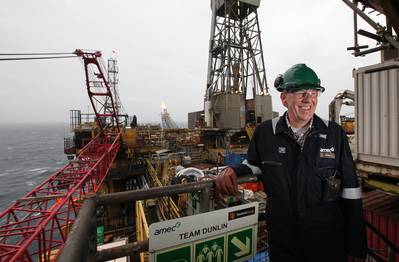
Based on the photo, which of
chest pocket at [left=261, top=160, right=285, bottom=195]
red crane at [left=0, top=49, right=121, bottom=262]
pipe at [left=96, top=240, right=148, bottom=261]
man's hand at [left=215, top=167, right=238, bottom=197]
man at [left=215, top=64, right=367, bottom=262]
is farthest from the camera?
red crane at [left=0, top=49, right=121, bottom=262]

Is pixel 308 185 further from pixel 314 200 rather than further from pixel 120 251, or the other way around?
pixel 120 251

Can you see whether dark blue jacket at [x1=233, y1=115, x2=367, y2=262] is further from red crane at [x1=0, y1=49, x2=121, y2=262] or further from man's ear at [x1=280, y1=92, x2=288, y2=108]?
red crane at [x1=0, y1=49, x2=121, y2=262]

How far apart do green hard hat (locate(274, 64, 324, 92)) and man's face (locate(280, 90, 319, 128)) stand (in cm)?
5

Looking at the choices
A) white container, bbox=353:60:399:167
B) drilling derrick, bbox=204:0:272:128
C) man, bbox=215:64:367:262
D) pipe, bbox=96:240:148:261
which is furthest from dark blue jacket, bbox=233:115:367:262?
drilling derrick, bbox=204:0:272:128

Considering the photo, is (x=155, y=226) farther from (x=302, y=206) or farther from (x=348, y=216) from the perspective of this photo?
(x=348, y=216)

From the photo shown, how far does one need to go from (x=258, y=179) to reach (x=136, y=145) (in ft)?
87.0

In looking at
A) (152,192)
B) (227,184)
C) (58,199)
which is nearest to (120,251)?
(152,192)

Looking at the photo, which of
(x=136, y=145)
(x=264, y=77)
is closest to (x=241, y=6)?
(x=264, y=77)

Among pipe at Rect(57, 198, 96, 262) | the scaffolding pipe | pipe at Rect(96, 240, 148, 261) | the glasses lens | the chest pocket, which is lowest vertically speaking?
pipe at Rect(96, 240, 148, 261)

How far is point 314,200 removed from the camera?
224cm

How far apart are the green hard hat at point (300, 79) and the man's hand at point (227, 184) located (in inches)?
44.1

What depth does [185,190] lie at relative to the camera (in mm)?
2568

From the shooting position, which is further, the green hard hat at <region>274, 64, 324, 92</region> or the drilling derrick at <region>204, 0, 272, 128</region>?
the drilling derrick at <region>204, 0, 272, 128</region>

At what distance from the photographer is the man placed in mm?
2260
